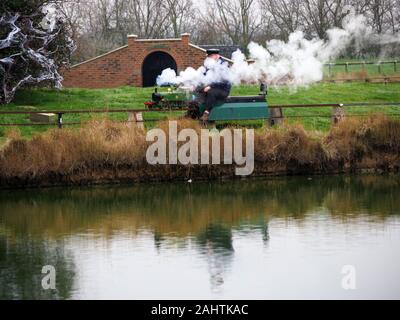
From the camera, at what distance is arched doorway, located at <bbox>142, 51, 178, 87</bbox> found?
49312mm

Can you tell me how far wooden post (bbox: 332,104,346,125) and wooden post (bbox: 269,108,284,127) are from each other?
71.2 inches

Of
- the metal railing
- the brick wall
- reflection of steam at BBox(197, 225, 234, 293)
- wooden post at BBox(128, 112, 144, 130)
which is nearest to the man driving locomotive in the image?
wooden post at BBox(128, 112, 144, 130)

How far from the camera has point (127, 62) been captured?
48.5 metres

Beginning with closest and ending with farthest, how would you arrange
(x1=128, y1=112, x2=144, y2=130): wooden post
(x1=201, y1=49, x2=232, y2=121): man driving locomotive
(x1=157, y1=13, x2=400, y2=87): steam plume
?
1. (x1=128, y1=112, x2=144, y2=130): wooden post
2. (x1=201, y1=49, x2=232, y2=121): man driving locomotive
3. (x1=157, y1=13, x2=400, y2=87): steam plume

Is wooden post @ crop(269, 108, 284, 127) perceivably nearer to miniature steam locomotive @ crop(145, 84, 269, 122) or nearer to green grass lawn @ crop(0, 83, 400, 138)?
miniature steam locomotive @ crop(145, 84, 269, 122)

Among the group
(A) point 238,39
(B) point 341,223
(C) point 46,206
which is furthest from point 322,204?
(A) point 238,39

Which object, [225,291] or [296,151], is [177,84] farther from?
[225,291]

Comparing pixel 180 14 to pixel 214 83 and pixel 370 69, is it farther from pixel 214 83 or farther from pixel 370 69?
pixel 214 83

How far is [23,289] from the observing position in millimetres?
17688

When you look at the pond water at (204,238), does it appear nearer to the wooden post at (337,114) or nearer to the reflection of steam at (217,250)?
the reflection of steam at (217,250)

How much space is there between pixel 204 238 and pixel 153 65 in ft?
93.1

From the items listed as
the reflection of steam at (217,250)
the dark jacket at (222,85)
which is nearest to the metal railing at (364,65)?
the dark jacket at (222,85)
